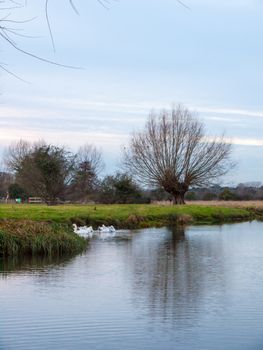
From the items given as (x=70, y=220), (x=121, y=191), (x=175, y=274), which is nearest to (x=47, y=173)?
(x=121, y=191)

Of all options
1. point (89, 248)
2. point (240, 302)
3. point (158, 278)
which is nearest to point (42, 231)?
point (89, 248)

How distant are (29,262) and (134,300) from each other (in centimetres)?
632

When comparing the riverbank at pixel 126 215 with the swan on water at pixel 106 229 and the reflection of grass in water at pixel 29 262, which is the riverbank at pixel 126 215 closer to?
the swan on water at pixel 106 229

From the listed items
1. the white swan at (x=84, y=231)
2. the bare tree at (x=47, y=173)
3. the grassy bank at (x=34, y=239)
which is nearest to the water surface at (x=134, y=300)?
the grassy bank at (x=34, y=239)

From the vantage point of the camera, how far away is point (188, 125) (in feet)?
177

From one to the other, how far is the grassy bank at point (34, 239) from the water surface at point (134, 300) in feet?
2.69

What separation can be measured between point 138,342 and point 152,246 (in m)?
13.2

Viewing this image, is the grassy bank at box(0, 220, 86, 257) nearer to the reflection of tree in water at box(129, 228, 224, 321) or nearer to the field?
the field

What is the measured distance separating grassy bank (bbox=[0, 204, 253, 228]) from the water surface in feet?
26.4

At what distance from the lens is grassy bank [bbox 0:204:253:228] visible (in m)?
29.0

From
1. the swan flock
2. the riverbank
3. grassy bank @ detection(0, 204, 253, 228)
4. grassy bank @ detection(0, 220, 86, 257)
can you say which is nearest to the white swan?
the swan flock

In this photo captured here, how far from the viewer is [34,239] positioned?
19.7 meters

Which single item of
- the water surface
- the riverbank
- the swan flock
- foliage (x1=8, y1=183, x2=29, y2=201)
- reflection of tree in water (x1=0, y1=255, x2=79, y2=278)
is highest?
foliage (x1=8, y1=183, x2=29, y2=201)

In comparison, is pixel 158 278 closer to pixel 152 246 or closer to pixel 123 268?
pixel 123 268
